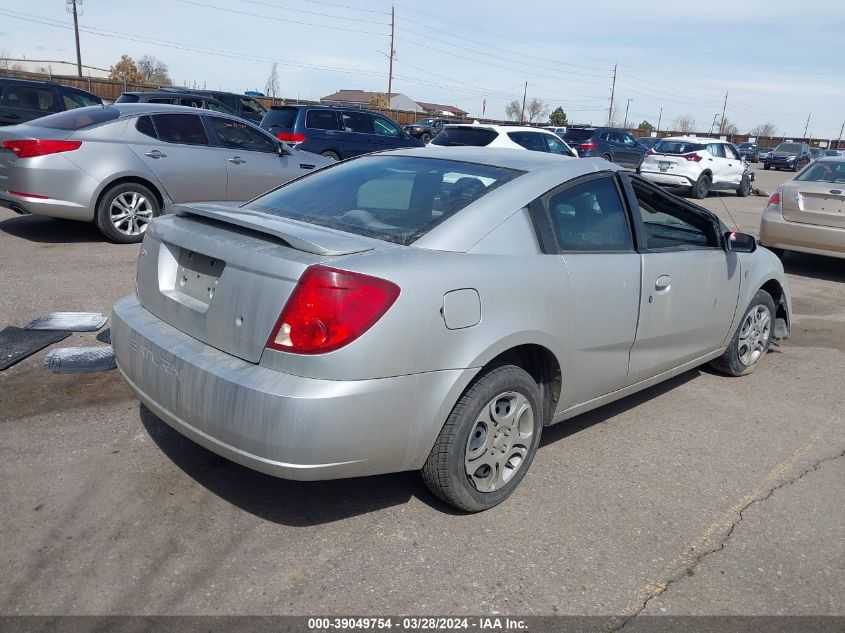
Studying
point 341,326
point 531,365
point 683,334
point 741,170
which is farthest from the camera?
point 741,170

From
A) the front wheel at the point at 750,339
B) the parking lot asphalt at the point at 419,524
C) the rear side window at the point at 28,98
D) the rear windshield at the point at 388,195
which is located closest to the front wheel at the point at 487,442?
the parking lot asphalt at the point at 419,524

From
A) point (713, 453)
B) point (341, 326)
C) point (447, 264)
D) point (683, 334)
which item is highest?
point (447, 264)

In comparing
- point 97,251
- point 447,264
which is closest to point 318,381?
point 447,264

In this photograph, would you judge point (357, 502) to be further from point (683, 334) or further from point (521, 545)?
point (683, 334)

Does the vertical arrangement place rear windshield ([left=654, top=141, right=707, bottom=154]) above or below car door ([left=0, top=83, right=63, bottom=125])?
below

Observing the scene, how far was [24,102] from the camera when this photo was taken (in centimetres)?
1537

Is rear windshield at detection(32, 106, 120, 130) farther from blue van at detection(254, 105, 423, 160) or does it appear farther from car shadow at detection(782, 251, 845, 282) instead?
car shadow at detection(782, 251, 845, 282)

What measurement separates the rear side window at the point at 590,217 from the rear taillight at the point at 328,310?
121 cm

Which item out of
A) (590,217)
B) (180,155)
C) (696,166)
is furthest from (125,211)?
(696,166)

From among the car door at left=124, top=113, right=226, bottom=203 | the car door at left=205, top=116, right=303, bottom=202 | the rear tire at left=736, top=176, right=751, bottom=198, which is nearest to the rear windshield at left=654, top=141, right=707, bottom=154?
the rear tire at left=736, top=176, right=751, bottom=198

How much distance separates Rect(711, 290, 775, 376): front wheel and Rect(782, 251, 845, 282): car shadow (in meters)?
Answer: 4.57

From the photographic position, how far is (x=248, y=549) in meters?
3.01

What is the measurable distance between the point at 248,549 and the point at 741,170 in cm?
2082

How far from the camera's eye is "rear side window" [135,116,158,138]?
337 inches
